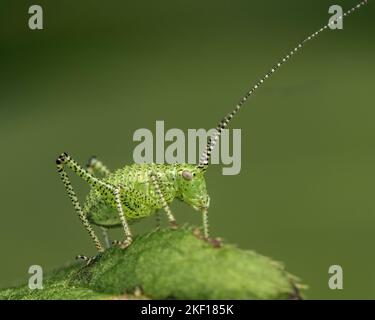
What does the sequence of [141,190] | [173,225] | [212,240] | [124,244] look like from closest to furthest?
[212,240], [173,225], [124,244], [141,190]

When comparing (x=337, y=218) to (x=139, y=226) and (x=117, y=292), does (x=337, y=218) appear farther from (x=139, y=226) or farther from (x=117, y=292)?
(x=117, y=292)

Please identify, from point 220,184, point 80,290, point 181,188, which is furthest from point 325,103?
point 80,290

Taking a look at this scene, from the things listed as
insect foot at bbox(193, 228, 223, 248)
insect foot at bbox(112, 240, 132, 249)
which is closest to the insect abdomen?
insect foot at bbox(112, 240, 132, 249)

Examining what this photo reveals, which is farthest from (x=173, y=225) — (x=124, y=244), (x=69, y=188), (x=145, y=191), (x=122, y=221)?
(x=69, y=188)

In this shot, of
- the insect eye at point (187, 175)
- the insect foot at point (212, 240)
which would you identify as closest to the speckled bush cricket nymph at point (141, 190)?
the insect eye at point (187, 175)

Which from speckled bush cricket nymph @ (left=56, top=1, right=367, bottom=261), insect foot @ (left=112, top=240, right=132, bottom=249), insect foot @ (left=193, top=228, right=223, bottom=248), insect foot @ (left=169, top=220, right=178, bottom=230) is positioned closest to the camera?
insect foot @ (left=193, top=228, right=223, bottom=248)

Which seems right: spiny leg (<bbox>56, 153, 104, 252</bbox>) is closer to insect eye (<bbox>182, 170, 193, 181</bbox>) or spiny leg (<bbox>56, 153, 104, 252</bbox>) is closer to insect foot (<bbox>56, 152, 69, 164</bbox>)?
insect foot (<bbox>56, 152, 69, 164</bbox>)

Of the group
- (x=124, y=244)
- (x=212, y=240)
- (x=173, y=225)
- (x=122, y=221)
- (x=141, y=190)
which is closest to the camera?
(x=212, y=240)

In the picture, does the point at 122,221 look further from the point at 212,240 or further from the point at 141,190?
the point at 212,240

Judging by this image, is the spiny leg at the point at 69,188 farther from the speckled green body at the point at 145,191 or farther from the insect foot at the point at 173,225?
the insect foot at the point at 173,225
